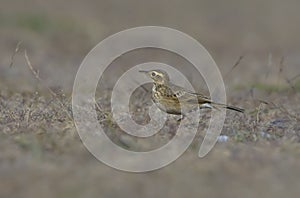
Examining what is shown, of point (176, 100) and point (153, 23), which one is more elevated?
point (176, 100)

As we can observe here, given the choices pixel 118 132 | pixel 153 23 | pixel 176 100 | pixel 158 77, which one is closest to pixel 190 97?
pixel 176 100

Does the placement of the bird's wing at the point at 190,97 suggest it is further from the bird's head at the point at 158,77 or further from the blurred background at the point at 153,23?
the blurred background at the point at 153,23

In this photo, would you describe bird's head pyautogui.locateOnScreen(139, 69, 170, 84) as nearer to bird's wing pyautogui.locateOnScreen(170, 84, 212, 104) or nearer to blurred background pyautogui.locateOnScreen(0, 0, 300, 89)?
bird's wing pyautogui.locateOnScreen(170, 84, 212, 104)

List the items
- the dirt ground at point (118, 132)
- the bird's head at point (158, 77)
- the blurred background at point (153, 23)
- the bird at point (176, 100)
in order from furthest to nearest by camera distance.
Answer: the blurred background at point (153, 23) < the bird's head at point (158, 77) < the bird at point (176, 100) < the dirt ground at point (118, 132)

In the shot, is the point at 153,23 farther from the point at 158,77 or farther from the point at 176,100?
the point at 176,100

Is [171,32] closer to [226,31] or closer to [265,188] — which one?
[226,31]

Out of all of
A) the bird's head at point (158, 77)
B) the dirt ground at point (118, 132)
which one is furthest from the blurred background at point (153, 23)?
the bird's head at point (158, 77)

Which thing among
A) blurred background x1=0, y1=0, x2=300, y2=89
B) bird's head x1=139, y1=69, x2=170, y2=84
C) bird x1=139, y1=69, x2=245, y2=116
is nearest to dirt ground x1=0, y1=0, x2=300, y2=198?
blurred background x1=0, y1=0, x2=300, y2=89

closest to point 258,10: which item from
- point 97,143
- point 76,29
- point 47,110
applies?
point 76,29
